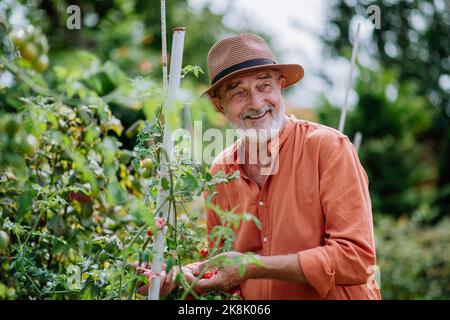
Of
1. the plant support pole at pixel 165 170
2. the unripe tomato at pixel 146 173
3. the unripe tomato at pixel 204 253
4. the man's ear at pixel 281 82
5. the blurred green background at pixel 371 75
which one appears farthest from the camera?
the blurred green background at pixel 371 75

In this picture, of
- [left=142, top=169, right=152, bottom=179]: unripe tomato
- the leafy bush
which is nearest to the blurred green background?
the leafy bush

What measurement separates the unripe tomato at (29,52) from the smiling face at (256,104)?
2.47 feet

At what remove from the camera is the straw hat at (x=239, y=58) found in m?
2.21

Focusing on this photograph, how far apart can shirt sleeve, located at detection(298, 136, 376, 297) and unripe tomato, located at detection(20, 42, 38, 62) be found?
96 centimetres

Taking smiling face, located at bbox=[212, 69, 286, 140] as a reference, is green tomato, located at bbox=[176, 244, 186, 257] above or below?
below

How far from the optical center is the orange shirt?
6.02 ft

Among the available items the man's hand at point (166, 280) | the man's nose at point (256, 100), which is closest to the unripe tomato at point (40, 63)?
the man's hand at point (166, 280)

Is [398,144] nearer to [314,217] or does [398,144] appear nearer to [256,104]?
[256,104]

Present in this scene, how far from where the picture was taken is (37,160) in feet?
8.21

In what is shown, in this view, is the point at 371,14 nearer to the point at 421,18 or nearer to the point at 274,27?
the point at 421,18

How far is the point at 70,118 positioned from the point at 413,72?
1395cm

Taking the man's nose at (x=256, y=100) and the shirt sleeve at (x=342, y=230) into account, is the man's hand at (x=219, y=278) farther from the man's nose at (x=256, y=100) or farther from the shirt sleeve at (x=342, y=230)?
the man's nose at (x=256, y=100)

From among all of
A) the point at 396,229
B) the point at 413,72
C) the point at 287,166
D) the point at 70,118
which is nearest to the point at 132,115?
the point at 396,229

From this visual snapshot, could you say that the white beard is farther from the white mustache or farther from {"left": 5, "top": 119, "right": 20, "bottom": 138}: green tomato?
{"left": 5, "top": 119, "right": 20, "bottom": 138}: green tomato
